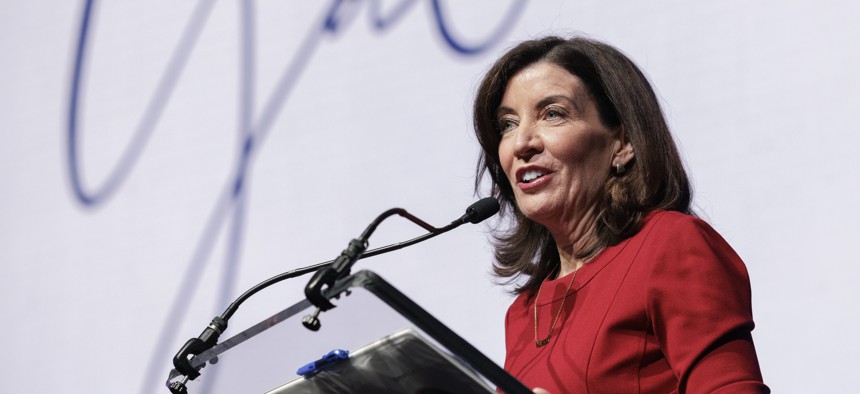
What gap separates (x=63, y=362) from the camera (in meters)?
2.77

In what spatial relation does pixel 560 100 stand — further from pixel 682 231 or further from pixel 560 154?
pixel 682 231

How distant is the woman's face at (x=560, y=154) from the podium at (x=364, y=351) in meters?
0.62

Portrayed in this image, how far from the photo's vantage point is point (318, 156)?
8.07 feet

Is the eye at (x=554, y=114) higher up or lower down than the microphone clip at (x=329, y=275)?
higher up

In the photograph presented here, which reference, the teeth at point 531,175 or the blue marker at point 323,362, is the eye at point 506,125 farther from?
the blue marker at point 323,362

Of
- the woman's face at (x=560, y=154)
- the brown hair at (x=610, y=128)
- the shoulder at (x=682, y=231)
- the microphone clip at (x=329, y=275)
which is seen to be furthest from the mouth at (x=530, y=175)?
the microphone clip at (x=329, y=275)

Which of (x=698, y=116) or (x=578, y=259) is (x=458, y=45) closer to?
(x=698, y=116)

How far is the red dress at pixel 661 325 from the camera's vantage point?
1.28 m

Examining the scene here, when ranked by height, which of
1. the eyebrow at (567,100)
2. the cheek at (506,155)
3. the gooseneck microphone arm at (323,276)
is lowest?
the gooseneck microphone arm at (323,276)

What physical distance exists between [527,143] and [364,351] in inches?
26.9

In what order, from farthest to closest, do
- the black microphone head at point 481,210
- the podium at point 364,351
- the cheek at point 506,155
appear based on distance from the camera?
1. the cheek at point 506,155
2. the black microphone head at point 481,210
3. the podium at point 364,351

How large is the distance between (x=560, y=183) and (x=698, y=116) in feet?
1.26

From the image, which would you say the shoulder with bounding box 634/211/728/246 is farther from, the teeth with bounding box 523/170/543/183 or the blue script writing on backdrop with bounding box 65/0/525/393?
the blue script writing on backdrop with bounding box 65/0/525/393

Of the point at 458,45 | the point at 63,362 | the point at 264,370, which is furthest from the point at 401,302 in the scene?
the point at 63,362
